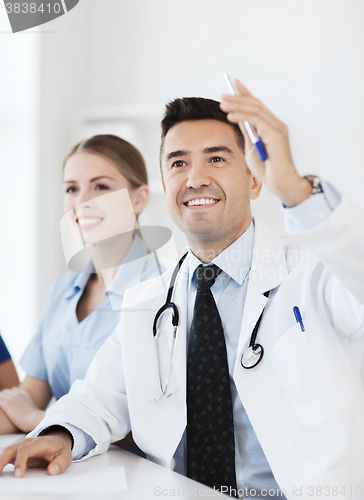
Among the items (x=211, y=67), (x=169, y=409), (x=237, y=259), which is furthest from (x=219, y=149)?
(x=211, y=67)

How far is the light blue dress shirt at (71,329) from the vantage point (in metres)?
1.28

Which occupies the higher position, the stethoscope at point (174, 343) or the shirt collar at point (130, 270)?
the shirt collar at point (130, 270)

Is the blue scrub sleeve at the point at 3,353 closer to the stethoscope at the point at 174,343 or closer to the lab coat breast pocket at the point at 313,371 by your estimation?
the stethoscope at the point at 174,343

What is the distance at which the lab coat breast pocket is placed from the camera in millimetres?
840

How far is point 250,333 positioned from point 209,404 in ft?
0.57

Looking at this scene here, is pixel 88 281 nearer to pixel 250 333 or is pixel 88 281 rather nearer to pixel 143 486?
pixel 250 333

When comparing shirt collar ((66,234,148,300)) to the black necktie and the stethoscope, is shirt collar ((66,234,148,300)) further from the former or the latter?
the black necktie

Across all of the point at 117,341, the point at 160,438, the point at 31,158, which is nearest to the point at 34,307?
the point at 31,158

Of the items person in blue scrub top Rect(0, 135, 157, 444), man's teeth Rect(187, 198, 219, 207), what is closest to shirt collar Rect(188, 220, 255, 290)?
man's teeth Rect(187, 198, 219, 207)

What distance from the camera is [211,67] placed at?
1.99m

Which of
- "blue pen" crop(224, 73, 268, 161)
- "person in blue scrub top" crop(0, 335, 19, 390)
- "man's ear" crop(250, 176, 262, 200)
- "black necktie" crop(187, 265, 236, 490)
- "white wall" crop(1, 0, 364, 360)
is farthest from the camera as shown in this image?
"white wall" crop(1, 0, 364, 360)

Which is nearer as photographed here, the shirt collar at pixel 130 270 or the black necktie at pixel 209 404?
the black necktie at pixel 209 404

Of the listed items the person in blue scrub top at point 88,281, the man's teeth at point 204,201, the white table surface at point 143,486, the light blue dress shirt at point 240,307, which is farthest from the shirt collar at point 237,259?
the white table surface at point 143,486

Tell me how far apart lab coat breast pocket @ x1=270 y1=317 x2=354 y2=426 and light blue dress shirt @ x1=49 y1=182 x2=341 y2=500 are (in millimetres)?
122
